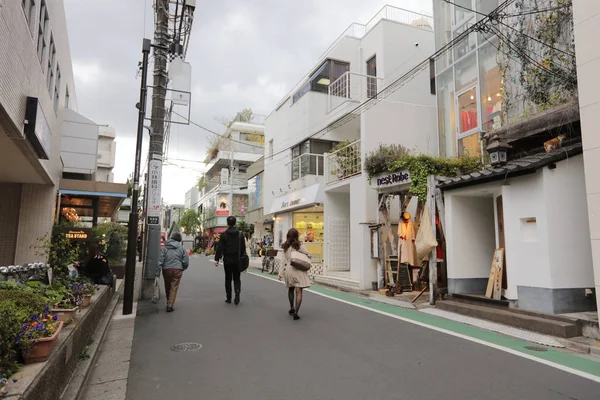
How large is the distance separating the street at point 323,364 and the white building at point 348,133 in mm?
6009

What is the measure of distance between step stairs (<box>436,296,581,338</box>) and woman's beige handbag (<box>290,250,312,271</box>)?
358 cm

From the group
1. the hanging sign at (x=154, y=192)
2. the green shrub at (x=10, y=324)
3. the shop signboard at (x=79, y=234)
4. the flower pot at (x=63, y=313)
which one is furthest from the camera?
the shop signboard at (x=79, y=234)

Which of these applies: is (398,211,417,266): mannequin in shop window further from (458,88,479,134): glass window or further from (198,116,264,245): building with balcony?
(198,116,264,245): building with balcony

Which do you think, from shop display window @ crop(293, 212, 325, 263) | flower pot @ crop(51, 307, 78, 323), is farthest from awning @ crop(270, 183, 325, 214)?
flower pot @ crop(51, 307, 78, 323)

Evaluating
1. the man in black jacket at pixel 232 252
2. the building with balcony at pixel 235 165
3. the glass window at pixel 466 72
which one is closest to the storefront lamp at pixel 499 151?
the glass window at pixel 466 72

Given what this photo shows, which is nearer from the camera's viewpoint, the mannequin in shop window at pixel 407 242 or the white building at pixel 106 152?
the mannequin in shop window at pixel 407 242

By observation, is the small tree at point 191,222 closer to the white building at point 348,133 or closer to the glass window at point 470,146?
the white building at point 348,133

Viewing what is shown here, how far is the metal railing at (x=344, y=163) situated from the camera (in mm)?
13996

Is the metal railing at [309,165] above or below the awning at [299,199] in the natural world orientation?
above

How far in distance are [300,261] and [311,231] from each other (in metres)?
13.0

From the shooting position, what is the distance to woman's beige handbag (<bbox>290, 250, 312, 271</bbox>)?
7.53 m

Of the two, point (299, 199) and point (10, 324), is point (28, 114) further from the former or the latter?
point (299, 199)

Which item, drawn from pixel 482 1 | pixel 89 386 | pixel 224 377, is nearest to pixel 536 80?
pixel 482 1

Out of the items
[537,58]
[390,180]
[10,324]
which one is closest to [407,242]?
[390,180]
